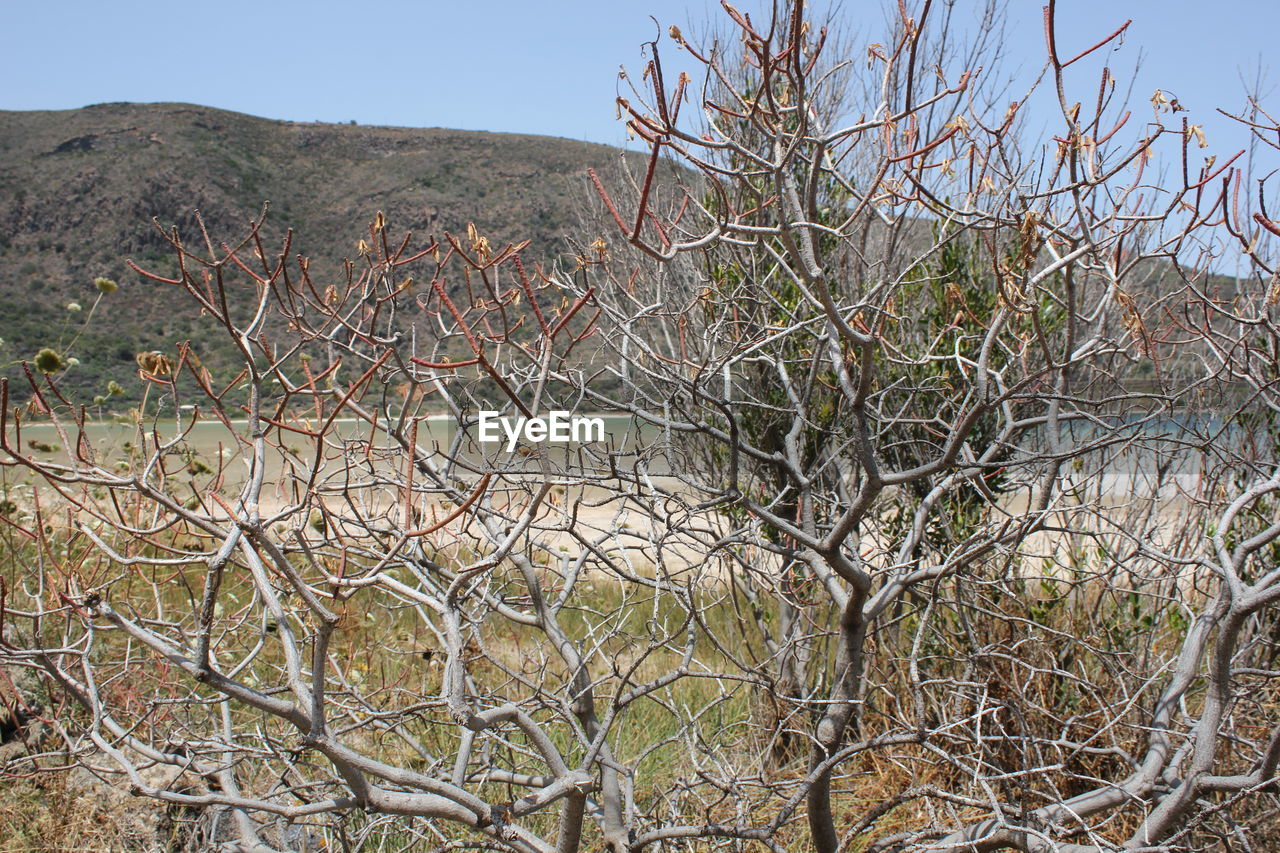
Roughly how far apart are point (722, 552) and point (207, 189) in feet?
181

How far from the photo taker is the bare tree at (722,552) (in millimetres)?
1613

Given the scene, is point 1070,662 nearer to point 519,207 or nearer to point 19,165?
point 519,207

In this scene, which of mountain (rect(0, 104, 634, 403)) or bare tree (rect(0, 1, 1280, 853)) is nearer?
bare tree (rect(0, 1, 1280, 853))

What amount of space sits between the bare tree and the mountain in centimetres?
3462

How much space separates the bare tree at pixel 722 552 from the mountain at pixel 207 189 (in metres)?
34.6

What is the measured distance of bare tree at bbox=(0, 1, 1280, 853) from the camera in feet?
5.29

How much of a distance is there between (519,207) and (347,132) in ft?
75.2

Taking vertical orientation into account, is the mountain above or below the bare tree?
above

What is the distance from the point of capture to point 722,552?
9.84 feet

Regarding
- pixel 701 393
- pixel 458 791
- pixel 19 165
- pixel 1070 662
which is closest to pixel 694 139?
pixel 701 393

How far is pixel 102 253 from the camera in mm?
46594

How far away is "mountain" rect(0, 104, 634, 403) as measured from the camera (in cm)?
4334

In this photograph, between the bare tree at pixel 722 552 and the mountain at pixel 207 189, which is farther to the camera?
the mountain at pixel 207 189

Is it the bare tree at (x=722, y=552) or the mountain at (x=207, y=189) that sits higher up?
the mountain at (x=207, y=189)
